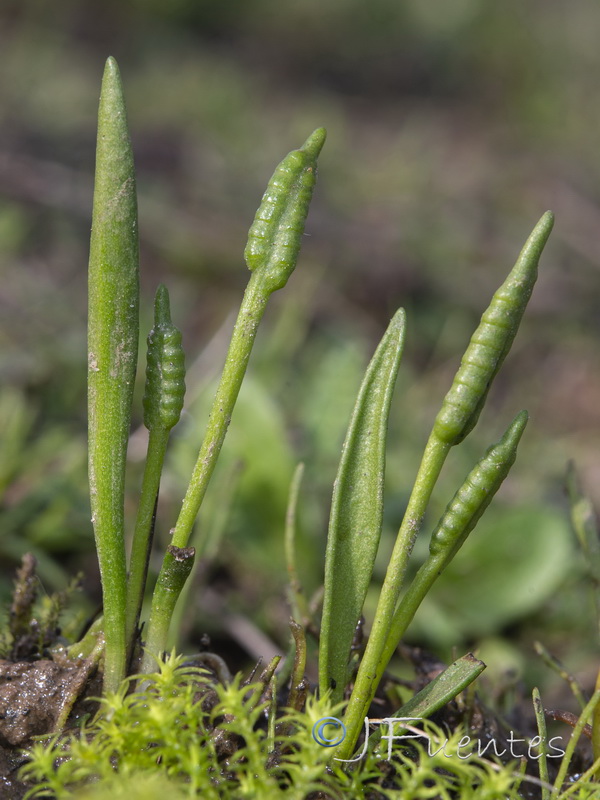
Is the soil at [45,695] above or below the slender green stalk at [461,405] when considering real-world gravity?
below

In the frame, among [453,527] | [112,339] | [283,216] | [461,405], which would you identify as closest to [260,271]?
[283,216]

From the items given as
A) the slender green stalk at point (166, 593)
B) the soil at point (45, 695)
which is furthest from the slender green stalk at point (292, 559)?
the slender green stalk at point (166, 593)

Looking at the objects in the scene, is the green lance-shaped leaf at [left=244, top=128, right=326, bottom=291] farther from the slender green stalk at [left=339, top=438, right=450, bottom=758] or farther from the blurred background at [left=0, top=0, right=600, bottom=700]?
the blurred background at [left=0, top=0, right=600, bottom=700]

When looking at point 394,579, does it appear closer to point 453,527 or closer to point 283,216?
point 453,527

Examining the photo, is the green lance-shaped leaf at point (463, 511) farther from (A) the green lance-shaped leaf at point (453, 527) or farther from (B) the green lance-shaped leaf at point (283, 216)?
(B) the green lance-shaped leaf at point (283, 216)

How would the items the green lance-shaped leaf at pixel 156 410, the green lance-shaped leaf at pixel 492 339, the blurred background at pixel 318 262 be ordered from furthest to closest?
the blurred background at pixel 318 262, the green lance-shaped leaf at pixel 156 410, the green lance-shaped leaf at pixel 492 339

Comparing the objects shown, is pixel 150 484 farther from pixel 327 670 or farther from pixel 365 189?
A: pixel 365 189

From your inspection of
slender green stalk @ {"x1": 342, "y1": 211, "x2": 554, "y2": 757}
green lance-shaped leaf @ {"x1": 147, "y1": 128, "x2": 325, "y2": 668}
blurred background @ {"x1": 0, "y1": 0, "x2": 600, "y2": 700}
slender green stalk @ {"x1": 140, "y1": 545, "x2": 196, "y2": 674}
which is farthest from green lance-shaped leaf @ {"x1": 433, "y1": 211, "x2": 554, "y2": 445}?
blurred background @ {"x1": 0, "y1": 0, "x2": 600, "y2": 700}
